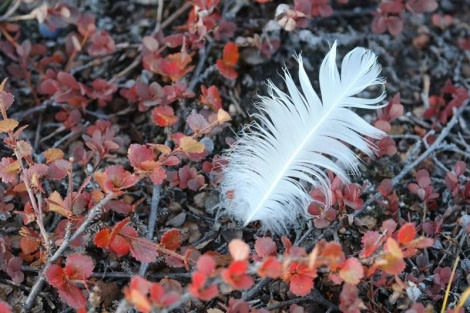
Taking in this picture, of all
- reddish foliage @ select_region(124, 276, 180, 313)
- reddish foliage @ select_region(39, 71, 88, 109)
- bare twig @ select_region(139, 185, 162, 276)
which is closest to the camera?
reddish foliage @ select_region(124, 276, 180, 313)

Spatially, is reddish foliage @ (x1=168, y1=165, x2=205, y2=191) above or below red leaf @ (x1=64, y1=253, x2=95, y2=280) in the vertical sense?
above

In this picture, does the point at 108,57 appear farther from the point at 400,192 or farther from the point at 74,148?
the point at 400,192

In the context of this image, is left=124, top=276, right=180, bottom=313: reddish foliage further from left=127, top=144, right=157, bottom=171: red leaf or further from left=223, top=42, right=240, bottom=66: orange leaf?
left=223, top=42, right=240, bottom=66: orange leaf

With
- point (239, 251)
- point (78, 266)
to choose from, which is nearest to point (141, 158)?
point (78, 266)

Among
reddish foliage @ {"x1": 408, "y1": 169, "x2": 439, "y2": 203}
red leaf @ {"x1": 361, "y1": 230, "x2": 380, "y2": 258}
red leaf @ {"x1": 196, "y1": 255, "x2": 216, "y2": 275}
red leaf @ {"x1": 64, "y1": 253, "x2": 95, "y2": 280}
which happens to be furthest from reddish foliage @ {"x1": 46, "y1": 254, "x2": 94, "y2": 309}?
reddish foliage @ {"x1": 408, "y1": 169, "x2": 439, "y2": 203}

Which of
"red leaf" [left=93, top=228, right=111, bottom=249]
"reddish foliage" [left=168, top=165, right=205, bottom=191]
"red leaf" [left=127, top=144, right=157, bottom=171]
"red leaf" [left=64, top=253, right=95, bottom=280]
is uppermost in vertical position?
"reddish foliage" [left=168, top=165, right=205, bottom=191]

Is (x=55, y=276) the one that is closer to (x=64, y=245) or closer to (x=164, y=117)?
(x=64, y=245)

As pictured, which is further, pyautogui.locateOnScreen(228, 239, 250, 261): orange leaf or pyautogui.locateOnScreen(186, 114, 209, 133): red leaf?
pyautogui.locateOnScreen(186, 114, 209, 133): red leaf
